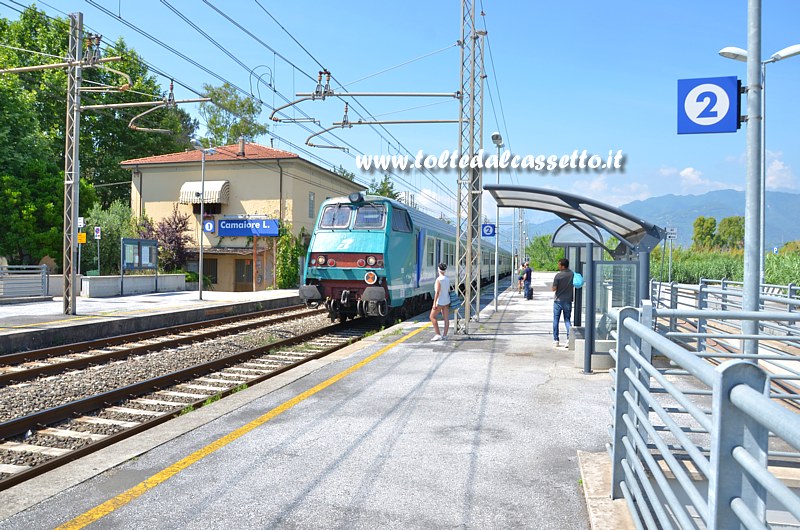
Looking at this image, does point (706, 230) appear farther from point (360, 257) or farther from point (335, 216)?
point (360, 257)

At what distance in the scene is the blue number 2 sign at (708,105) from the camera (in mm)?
6969

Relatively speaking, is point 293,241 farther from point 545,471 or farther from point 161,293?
point 545,471

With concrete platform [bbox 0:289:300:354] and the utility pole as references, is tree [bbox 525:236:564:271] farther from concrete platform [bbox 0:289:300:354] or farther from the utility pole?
the utility pole

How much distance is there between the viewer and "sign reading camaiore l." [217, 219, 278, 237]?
34.8 meters

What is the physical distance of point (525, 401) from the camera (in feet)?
23.9

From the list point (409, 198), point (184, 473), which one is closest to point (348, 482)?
point (184, 473)

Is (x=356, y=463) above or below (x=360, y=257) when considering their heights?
below

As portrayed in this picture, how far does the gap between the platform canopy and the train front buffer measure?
352cm

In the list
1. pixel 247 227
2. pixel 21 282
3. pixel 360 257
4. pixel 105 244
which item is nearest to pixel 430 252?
pixel 360 257

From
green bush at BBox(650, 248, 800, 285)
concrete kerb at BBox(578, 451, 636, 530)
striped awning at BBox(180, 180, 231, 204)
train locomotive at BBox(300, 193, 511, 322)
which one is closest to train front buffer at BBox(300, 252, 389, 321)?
train locomotive at BBox(300, 193, 511, 322)

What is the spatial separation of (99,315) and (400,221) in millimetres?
8702

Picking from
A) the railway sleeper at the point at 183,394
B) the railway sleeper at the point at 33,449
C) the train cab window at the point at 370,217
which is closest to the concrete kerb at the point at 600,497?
the railway sleeper at the point at 33,449

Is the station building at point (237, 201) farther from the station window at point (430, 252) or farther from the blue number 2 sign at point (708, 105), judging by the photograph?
the blue number 2 sign at point (708, 105)

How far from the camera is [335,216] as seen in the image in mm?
16062
